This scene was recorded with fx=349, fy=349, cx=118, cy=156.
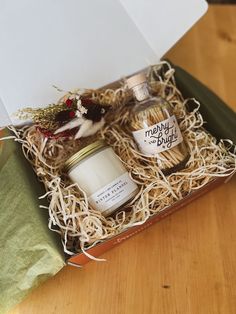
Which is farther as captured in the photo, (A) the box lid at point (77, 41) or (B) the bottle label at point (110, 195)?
(A) the box lid at point (77, 41)

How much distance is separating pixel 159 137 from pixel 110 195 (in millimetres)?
152

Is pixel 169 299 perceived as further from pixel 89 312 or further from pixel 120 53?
pixel 120 53

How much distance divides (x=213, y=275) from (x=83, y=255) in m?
0.24

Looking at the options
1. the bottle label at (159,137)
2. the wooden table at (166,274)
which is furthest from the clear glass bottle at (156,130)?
the wooden table at (166,274)

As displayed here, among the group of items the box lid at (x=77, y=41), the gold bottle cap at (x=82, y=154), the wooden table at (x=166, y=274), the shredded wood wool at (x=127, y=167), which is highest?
the box lid at (x=77, y=41)

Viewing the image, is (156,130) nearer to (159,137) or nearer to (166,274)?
(159,137)

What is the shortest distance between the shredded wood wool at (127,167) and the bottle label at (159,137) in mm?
32

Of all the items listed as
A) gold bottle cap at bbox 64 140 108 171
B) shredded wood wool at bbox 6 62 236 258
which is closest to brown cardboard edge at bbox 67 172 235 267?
shredded wood wool at bbox 6 62 236 258

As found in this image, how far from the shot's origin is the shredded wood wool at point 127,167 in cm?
65

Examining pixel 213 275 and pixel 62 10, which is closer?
pixel 213 275

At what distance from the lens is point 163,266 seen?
2.17 feet

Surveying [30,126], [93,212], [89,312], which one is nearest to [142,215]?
[93,212]

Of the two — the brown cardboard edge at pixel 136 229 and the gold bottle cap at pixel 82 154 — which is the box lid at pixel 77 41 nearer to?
the gold bottle cap at pixel 82 154

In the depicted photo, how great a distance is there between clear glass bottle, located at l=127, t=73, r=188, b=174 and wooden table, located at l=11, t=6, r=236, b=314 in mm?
110
